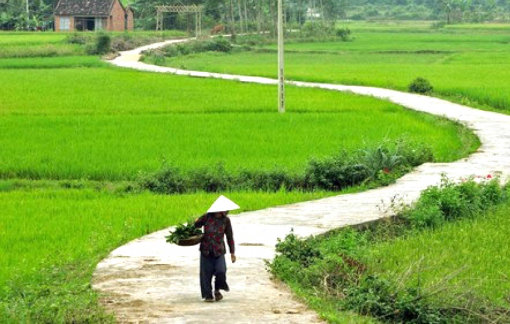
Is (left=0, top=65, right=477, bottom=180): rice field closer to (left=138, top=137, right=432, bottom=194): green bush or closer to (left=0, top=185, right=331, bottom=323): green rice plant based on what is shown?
(left=138, top=137, right=432, bottom=194): green bush

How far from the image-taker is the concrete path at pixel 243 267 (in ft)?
21.7

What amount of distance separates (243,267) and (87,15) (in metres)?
65.7

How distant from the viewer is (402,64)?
4122 cm

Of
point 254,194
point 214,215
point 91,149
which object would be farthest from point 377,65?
point 214,215

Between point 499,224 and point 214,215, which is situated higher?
point 214,215

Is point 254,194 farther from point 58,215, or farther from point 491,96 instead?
point 491,96

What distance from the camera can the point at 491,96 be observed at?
967 inches

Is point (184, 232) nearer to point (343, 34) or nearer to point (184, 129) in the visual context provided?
point (184, 129)

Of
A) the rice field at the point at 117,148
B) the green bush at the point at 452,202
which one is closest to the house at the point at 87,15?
the rice field at the point at 117,148

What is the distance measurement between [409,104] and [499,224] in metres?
13.4

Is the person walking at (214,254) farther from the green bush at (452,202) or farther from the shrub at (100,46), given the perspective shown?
the shrub at (100,46)

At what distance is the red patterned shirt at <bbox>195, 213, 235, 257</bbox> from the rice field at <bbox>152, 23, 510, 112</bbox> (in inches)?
656

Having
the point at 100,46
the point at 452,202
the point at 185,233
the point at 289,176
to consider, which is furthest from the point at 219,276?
the point at 100,46

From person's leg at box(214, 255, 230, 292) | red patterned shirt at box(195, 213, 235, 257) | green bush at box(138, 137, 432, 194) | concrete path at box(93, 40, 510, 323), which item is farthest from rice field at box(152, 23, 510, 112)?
person's leg at box(214, 255, 230, 292)
